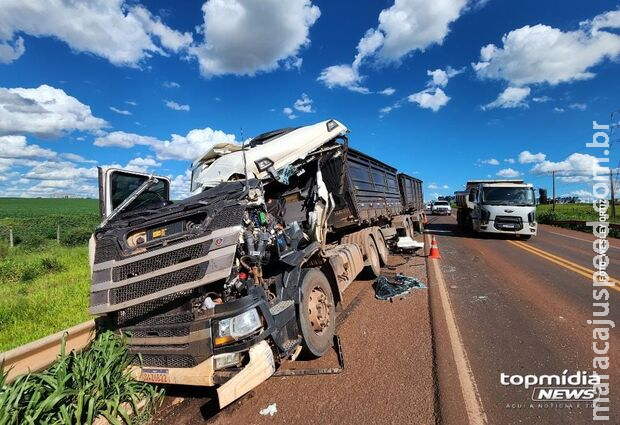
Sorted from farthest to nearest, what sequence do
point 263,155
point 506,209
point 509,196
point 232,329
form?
1. point 509,196
2. point 506,209
3. point 263,155
4. point 232,329

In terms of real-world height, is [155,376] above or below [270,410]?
above

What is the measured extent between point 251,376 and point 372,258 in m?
5.35

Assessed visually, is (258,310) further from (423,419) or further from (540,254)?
(540,254)

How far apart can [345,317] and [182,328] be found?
9.84 ft

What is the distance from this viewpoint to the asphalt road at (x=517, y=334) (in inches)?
121

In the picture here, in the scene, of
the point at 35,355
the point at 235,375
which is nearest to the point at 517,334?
the point at 235,375

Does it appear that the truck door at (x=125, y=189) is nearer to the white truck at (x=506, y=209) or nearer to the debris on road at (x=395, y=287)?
the debris on road at (x=395, y=287)

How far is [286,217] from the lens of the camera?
202 inches

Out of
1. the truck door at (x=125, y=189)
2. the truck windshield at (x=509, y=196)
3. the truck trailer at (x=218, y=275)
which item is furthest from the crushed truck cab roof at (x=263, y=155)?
the truck windshield at (x=509, y=196)

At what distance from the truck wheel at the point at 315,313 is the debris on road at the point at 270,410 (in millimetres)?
733

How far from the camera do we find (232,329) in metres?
3.04

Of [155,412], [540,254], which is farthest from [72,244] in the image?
[540,254]

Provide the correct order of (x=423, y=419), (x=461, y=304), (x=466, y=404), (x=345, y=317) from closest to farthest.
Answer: (x=423, y=419), (x=466, y=404), (x=345, y=317), (x=461, y=304)

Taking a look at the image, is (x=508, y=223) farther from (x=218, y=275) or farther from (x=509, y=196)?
(x=218, y=275)
